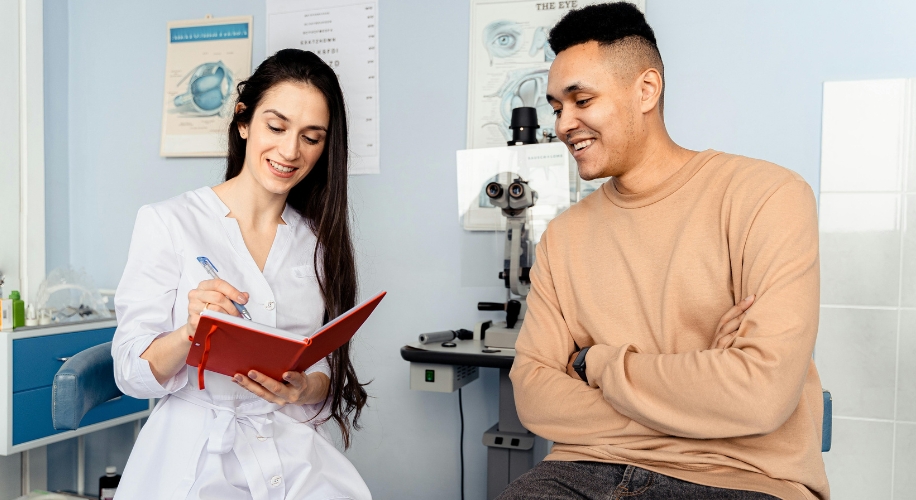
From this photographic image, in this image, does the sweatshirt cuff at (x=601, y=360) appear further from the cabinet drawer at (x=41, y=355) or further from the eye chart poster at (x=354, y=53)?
the cabinet drawer at (x=41, y=355)

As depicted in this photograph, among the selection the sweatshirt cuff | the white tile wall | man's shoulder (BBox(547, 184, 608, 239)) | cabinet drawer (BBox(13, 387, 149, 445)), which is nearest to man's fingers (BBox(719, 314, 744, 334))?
the sweatshirt cuff

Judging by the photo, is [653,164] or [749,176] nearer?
[749,176]

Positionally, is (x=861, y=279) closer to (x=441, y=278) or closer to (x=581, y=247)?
(x=581, y=247)

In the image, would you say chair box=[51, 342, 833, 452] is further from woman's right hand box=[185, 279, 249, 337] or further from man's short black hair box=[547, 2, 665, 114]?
man's short black hair box=[547, 2, 665, 114]

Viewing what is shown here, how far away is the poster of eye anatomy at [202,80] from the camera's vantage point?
9.14ft

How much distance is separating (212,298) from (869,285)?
1849mm

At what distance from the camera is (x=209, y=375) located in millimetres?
1355

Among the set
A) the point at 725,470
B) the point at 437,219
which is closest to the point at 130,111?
the point at 437,219

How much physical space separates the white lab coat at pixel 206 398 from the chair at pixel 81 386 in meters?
0.03

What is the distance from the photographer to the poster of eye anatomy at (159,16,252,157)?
2787 millimetres

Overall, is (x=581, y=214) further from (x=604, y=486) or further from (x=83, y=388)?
(x=83, y=388)

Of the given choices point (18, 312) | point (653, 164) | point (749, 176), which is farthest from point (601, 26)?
point (18, 312)

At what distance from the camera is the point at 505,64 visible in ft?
7.95

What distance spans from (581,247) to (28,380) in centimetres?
199
